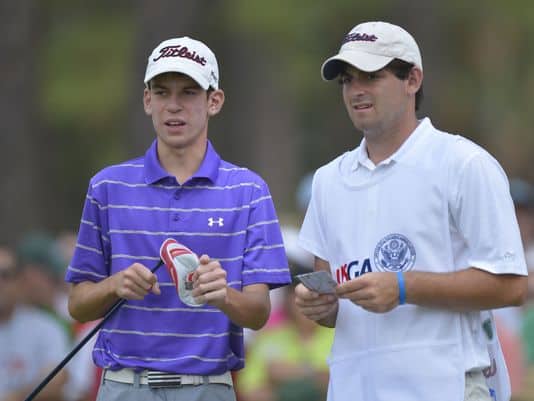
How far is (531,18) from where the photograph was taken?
1105 inches

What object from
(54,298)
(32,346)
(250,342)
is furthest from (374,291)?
(54,298)

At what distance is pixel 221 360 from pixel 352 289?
1.97ft

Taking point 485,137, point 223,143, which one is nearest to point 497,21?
point 485,137

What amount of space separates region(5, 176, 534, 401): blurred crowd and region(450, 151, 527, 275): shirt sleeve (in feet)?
8.67

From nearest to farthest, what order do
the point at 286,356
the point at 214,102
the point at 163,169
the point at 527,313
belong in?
the point at 163,169, the point at 214,102, the point at 286,356, the point at 527,313

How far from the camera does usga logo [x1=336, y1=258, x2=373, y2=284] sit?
5.40 meters

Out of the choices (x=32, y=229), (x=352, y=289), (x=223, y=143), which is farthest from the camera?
(x=223, y=143)

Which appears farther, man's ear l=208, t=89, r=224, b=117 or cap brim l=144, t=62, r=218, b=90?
man's ear l=208, t=89, r=224, b=117

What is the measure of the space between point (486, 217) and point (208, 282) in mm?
1035

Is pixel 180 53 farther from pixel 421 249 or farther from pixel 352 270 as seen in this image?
pixel 421 249

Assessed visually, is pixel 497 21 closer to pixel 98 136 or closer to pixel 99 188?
pixel 98 136

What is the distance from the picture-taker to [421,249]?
5.32 meters

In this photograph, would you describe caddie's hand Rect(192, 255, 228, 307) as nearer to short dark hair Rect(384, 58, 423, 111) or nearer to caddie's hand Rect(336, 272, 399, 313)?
caddie's hand Rect(336, 272, 399, 313)

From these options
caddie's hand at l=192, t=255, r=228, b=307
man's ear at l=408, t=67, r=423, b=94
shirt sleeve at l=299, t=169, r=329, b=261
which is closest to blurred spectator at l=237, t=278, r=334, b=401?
shirt sleeve at l=299, t=169, r=329, b=261
